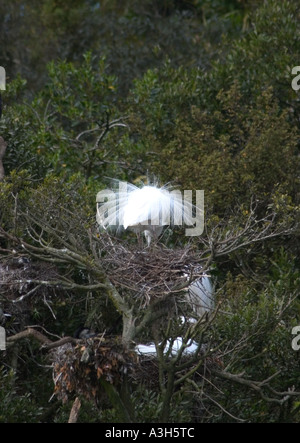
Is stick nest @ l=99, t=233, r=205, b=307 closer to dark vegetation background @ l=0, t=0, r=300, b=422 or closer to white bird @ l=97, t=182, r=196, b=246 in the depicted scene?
dark vegetation background @ l=0, t=0, r=300, b=422

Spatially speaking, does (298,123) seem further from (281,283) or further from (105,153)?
(281,283)

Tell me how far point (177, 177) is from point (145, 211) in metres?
1.64

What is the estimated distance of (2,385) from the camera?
20.5 ft

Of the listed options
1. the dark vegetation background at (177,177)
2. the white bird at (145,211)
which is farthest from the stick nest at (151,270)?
the white bird at (145,211)

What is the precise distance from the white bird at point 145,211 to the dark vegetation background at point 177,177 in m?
0.23

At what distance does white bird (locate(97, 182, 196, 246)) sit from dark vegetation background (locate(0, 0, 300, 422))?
0.23 m

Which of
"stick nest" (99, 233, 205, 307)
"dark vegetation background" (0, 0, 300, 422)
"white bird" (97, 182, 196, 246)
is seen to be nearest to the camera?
"stick nest" (99, 233, 205, 307)

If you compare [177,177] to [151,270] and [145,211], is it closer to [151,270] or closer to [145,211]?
[145,211]

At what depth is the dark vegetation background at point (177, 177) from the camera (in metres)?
6.53

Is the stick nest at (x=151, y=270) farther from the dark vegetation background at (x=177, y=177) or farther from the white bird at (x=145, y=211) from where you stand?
the white bird at (x=145, y=211)

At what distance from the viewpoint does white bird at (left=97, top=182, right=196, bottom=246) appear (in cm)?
730

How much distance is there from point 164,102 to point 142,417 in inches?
206

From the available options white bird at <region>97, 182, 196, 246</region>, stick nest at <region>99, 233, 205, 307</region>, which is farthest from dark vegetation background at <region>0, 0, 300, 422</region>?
stick nest at <region>99, 233, 205, 307</region>

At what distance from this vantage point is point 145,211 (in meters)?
7.25
